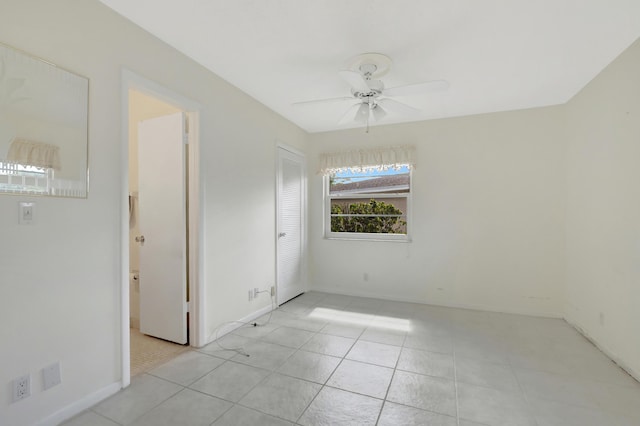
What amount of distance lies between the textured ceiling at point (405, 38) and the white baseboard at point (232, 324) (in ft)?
7.99

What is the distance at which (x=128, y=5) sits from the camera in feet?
6.11

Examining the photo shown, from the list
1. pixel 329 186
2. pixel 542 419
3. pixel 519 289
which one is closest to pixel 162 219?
pixel 329 186

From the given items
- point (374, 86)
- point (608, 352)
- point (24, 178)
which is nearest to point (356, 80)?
point (374, 86)

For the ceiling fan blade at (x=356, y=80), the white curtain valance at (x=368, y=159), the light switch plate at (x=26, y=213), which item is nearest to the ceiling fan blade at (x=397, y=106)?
the ceiling fan blade at (x=356, y=80)

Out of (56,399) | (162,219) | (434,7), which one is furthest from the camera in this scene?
(162,219)

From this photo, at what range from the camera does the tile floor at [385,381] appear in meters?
1.75

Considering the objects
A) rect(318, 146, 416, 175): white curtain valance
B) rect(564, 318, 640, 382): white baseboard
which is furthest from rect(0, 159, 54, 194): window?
rect(564, 318, 640, 382): white baseboard

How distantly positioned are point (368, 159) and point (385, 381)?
2873mm

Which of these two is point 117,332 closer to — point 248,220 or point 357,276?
point 248,220

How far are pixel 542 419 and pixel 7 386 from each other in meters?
2.89

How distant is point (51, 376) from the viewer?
5.29 feet

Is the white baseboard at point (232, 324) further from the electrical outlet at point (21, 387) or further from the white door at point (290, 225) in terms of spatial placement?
the electrical outlet at point (21, 387)

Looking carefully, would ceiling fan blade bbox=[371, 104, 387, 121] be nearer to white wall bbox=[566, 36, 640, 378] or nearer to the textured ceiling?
the textured ceiling

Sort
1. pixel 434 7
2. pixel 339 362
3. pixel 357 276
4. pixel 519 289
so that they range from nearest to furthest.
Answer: pixel 434 7, pixel 339 362, pixel 519 289, pixel 357 276
